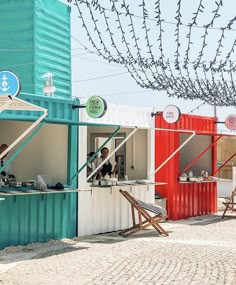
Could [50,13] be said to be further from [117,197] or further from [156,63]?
[156,63]

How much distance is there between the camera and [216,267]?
8625 mm

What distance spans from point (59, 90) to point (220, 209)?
6.51m

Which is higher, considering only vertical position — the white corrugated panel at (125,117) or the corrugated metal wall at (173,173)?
the white corrugated panel at (125,117)

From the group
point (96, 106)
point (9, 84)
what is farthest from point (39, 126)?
point (9, 84)

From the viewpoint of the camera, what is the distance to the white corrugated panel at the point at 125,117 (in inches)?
485

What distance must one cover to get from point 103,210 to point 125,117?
2.10 m

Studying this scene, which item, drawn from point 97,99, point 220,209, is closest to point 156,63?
point 97,99

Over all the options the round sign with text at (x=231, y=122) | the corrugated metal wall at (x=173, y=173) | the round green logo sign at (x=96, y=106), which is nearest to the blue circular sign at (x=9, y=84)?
the round green logo sign at (x=96, y=106)

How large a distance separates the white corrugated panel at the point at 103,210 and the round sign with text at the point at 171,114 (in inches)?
68.1

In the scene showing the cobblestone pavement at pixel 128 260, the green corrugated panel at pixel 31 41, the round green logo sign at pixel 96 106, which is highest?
the green corrugated panel at pixel 31 41

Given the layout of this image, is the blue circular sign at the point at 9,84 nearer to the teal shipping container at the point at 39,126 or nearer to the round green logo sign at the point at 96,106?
the teal shipping container at the point at 39,126

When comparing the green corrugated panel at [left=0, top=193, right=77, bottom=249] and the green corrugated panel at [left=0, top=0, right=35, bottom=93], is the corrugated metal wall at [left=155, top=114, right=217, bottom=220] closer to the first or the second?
the green corrugated panel at [left=0, top=0, right=35, bottom=93]

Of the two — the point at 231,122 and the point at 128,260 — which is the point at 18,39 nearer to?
the point at 231,122

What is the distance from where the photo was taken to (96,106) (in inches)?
416
